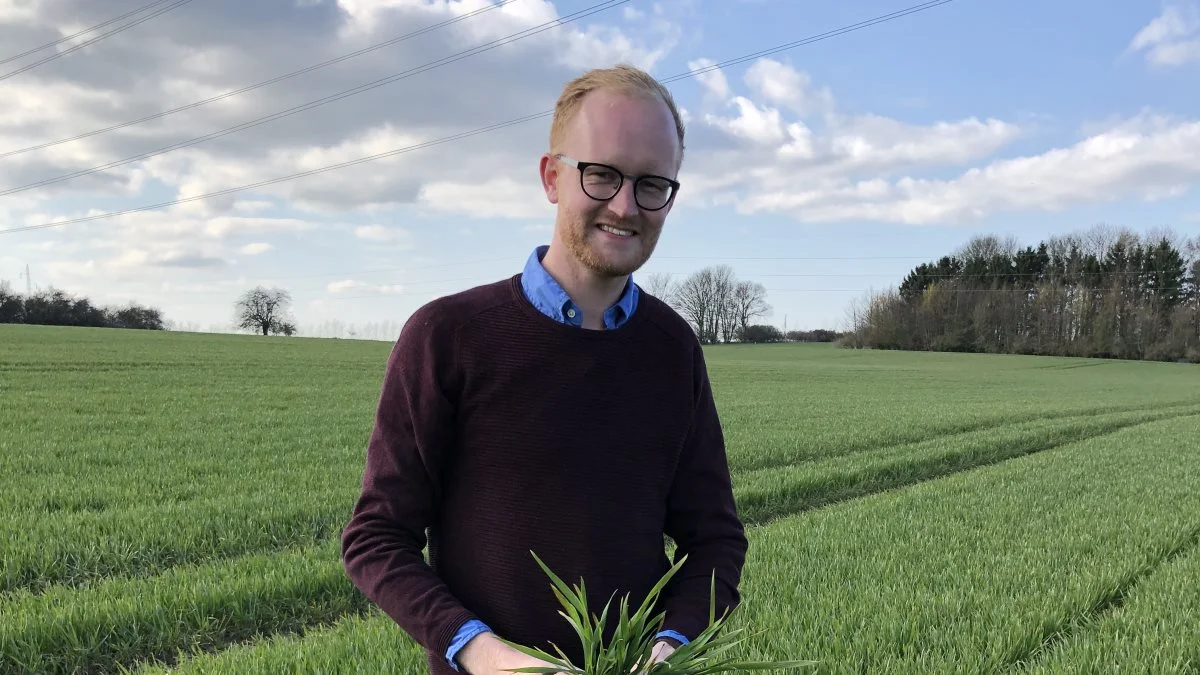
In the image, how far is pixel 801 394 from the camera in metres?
27.6

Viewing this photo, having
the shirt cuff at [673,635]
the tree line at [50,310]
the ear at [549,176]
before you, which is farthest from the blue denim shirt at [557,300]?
the tree line at [50,310]

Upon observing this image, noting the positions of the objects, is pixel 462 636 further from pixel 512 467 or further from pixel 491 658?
pixel 512 467

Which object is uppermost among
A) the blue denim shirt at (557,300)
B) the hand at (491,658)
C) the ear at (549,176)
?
the ear at (549,176)

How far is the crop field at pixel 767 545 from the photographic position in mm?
4234

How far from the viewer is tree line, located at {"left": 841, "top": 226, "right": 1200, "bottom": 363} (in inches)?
2840

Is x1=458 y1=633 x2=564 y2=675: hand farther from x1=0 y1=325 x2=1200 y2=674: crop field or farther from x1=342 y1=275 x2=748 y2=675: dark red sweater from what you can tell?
x1=0 y1=325 x2=1200 y2=674: crop field

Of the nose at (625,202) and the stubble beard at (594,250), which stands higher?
the nose at (625,202)

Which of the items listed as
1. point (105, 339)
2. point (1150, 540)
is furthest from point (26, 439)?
point (105, 339)

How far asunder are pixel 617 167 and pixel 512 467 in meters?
0.71

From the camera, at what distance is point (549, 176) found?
1.78 m

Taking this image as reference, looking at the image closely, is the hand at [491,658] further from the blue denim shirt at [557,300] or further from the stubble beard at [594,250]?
the stubble beard at [594,250]

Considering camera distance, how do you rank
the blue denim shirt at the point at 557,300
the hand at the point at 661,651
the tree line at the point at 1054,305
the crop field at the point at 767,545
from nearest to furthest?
the hand at the point at 661,651 → the blue denim shirt at the point at 557,300 → the crop field at the point at 767,545 → the tree line at the point at 1054,305

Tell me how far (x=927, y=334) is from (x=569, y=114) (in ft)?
301

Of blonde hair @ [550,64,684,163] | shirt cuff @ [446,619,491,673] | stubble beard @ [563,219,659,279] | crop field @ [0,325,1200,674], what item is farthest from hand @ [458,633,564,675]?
crop field @ [0,325,1200,674]
